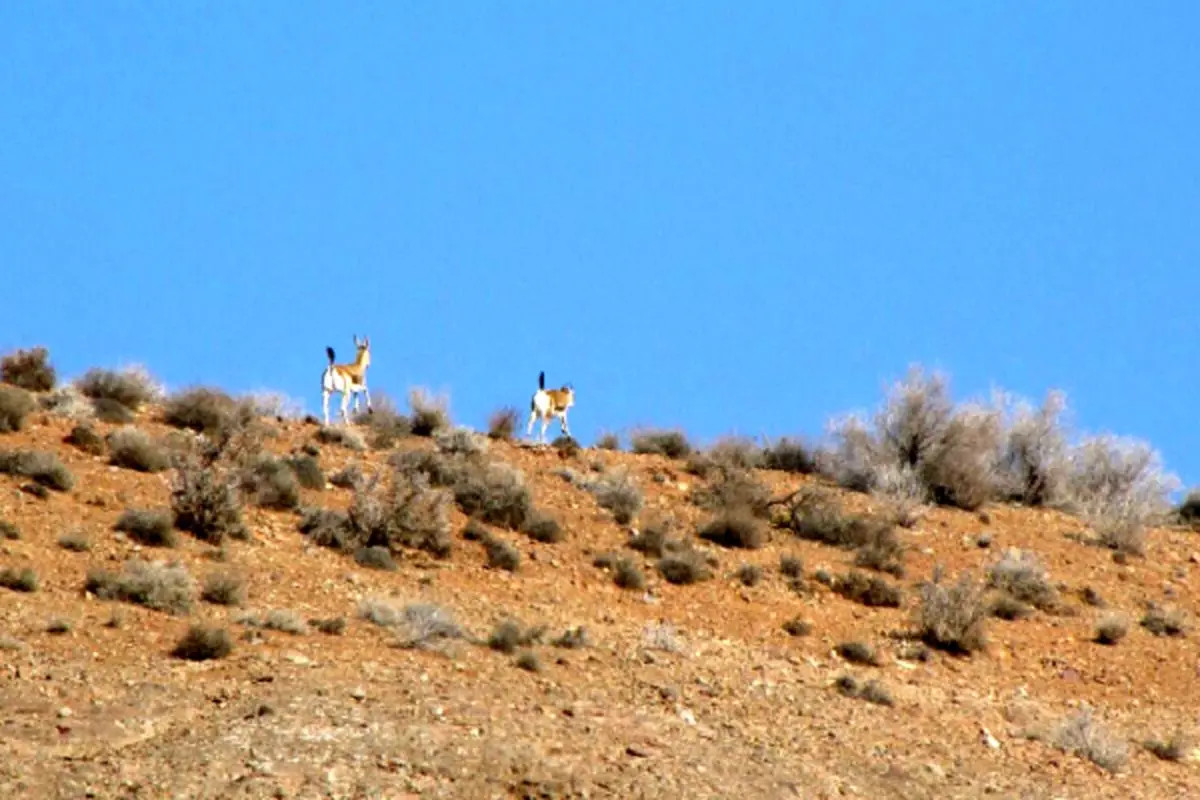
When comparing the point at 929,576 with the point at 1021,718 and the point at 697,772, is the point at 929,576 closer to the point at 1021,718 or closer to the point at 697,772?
the point at 1021,718

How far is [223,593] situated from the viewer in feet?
60.4

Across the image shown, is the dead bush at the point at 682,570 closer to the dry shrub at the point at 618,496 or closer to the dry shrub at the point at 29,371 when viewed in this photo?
the dry shrub at the point at 618,496

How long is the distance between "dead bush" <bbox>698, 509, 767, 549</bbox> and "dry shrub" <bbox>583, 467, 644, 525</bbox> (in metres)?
1.02

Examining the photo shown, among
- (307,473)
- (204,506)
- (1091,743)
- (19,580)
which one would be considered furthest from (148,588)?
(1091,743)

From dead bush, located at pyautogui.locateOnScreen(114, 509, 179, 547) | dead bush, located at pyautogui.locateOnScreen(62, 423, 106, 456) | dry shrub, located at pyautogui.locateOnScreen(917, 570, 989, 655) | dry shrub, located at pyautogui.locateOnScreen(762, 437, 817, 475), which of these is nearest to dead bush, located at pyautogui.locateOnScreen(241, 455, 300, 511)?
dead bush, located at pyautogui.locateOnScreen(62, 423, 106, 456)

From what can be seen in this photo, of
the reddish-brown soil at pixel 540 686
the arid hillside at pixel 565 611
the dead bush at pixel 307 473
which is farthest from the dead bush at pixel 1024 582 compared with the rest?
the dead bush at pixel 307 473

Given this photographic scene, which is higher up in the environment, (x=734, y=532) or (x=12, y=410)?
(x=12, y=410)

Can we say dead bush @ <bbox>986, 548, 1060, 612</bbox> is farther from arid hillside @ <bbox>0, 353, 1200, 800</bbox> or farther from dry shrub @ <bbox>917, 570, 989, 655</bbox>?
dry shrub @ <bbox>917, 570, 989, 655</bbox>

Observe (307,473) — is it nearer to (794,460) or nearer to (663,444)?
(663,444)

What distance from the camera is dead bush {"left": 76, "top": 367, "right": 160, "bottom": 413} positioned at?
93.4 feet

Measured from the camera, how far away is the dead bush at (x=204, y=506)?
21.1 meters

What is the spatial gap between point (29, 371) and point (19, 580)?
11.6m

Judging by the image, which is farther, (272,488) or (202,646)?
(272,488)

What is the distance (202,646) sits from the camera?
16.4 meters
